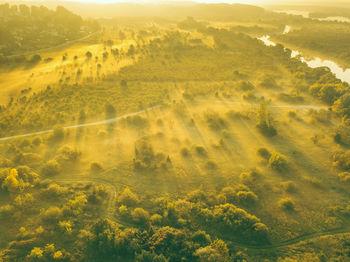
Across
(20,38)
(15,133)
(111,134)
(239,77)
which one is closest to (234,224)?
(111,134)

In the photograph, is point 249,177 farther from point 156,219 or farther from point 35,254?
point 35,254

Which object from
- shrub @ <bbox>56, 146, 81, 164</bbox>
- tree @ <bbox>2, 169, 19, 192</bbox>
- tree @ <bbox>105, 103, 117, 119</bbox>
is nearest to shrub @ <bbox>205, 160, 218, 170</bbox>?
shrub @ <bbox>56, 146, 81, 164</bbox>

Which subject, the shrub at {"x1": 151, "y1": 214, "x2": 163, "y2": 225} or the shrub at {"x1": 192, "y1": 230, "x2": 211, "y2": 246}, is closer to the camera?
the shrub at {"x1": 192, "y1": 230, "x2": 211, "y2": 246}

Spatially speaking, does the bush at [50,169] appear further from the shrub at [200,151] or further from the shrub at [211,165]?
the shrub at [211,165]

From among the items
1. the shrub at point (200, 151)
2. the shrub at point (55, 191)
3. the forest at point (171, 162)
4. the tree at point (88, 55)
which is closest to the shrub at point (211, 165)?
the forest at point (171, 162)

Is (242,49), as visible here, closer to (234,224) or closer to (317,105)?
(317,105)

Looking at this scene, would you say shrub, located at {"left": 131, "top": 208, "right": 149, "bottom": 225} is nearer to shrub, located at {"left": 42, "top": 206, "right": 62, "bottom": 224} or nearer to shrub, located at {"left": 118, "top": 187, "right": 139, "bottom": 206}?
shrub, located at {"left": 118, "top": 187, "right": 139, "bottom": 206}

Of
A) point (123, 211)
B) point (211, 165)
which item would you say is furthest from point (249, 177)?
point (123, 211)
